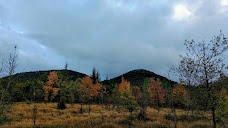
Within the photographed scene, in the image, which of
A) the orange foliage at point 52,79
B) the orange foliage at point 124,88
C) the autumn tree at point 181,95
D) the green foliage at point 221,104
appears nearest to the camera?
the green foliage at point 221,104

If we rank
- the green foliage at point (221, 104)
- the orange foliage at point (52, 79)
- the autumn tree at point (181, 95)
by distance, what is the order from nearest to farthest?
the green foliage at point (221, 104) < the autumn tree at point (181, 95) < the orange foliage at point (52, 79)

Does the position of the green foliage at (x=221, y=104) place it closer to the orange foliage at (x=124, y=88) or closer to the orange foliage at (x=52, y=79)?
the orange foliage at (x=124, y=88)

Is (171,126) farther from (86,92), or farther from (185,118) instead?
(86,92)

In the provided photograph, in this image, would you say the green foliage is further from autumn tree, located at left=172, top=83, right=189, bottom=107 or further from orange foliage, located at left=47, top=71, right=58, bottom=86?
orange foliage, located at left=47, top=71, right=58, bottom=86

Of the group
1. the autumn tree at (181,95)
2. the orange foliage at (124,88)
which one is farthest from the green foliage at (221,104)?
the orange foliage at (124,88)

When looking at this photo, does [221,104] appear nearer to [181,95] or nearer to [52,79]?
[181,95]

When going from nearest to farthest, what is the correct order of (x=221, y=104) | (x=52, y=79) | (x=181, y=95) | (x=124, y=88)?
(x=221, y=104), (x=124, y=88), (x=181, y=95), (x=52, y=79)

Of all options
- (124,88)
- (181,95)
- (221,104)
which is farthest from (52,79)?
(221,104)

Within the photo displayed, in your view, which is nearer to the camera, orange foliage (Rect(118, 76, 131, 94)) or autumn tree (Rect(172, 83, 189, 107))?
autumn tree (Rect(172, 83, 189, 107))

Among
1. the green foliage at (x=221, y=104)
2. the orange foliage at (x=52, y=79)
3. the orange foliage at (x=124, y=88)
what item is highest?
the orange foliage at (x=52, y=79)

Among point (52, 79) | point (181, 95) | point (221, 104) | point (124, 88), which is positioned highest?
point (52, 79)

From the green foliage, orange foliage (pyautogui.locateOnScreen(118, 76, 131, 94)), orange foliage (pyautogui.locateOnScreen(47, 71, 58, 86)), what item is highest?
orange foliage (pyautogui.locateOnScreen(47, 71, 58, 86))

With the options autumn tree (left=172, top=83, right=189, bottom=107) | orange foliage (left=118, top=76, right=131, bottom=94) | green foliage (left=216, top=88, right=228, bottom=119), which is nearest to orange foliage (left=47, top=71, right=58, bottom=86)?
orange foliage (left=118, top=76, right=131, bottom=94)

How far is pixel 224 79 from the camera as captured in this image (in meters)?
19.7
